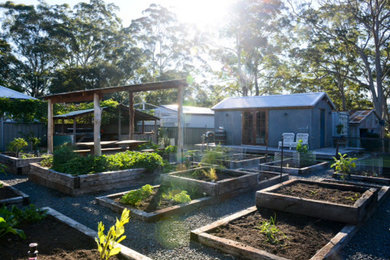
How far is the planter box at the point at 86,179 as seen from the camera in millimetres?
5508

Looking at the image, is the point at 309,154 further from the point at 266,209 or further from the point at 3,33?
the point at 3,33

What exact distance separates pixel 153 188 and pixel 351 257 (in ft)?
11.6

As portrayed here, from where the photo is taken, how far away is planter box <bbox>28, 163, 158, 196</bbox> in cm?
551

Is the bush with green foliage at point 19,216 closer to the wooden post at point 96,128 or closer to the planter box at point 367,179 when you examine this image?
the wooden post at point 96,128

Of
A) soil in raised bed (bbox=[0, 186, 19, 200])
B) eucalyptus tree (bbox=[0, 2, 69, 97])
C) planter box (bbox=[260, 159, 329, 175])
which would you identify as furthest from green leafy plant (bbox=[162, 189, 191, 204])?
eucalyptus tree (bbox=[0, 2, 69, 97])

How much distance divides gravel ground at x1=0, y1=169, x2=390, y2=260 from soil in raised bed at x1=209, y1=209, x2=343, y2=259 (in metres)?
0.29

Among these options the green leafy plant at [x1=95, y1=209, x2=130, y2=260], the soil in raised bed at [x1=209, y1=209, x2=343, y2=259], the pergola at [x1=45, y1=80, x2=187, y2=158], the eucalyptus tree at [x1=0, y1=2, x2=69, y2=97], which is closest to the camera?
the green leafy plant at [x1=95, y1=209, x2=130, y2=260]

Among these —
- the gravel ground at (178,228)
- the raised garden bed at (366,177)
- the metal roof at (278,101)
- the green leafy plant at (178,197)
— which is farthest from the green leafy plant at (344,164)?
the metal roof at (278,101)

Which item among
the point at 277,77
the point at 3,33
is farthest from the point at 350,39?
the point at 3,33

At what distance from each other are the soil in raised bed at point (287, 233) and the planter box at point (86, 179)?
3108 mm

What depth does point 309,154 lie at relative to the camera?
9.27 meters

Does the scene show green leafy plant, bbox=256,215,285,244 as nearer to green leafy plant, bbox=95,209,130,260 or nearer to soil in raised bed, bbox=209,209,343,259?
soil in raised bed, bbox=209,209,343,259

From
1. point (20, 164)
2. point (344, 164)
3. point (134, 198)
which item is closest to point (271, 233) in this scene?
point (134, 198)

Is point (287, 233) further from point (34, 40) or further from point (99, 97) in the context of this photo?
point (34, 40)
